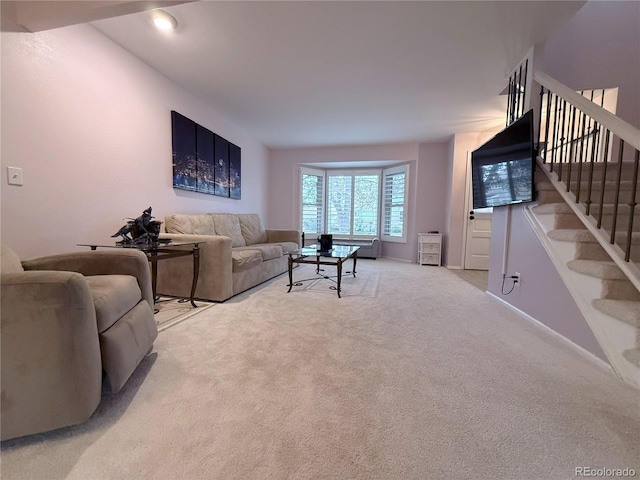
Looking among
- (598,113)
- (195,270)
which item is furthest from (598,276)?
(195,270)

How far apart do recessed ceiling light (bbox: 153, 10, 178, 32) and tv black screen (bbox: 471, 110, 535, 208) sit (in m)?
2.94

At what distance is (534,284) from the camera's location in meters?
2.26

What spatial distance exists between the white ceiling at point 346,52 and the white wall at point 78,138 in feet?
1.04

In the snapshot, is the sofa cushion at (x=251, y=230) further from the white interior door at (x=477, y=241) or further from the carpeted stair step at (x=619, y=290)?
the carpeted stair step at (x=619, y=290)

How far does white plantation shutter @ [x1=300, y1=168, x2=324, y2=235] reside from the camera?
6.17 m

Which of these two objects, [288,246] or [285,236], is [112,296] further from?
[285,236]

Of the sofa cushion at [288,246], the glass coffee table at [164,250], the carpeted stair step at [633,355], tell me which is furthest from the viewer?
the sofa cushion at [288,246]

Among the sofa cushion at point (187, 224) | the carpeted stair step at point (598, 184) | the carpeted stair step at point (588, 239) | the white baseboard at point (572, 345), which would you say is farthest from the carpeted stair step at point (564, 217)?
the sofa cushion at point (187, 224)

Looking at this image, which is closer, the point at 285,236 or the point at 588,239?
the point at 588,239

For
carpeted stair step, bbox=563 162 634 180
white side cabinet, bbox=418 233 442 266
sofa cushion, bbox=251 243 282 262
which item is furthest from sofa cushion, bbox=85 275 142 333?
white side cabinet, bbox=418 233 442 266

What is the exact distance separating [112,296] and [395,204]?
546 centimetres

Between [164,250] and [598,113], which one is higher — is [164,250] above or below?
below

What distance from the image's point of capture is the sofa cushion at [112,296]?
115 centimetres

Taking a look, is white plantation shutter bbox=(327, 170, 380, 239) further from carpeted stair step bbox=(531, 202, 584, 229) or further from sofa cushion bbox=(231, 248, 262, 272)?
carpeted stair step bbox=(531, 202, 584, 229)
